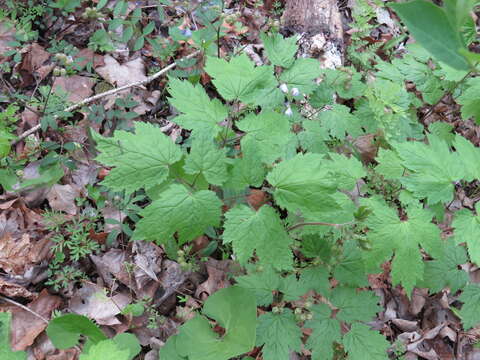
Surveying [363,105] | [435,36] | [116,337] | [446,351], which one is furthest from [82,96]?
[446,351]

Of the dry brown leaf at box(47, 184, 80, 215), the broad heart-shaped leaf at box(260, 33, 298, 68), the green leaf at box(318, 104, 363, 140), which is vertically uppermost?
the broad heart-shaped leaf at box(260, 33, 298, 68)

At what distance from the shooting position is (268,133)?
1.80 m

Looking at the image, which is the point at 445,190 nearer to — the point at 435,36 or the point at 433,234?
the point at 433,234

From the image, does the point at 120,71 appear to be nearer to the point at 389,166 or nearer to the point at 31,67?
the point at 31,67

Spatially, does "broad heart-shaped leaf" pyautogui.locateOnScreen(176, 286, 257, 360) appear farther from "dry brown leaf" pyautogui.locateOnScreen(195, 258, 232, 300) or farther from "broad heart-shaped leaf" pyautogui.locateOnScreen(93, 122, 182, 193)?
"broad heart-shaped leaf" pyautogui.locateOnScreen(93, 122, 182, 193)

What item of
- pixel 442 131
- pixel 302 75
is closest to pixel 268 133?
pixel 302 75

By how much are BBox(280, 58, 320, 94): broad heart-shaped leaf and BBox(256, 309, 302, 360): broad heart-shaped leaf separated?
1283 mm

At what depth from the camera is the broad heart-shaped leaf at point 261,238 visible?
153 centimetres

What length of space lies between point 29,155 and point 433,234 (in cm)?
245

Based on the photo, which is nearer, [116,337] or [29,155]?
[116,337]

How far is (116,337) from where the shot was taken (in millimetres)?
1961

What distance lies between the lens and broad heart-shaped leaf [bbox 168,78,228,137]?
179 centimetres

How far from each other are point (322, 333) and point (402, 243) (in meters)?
0.59

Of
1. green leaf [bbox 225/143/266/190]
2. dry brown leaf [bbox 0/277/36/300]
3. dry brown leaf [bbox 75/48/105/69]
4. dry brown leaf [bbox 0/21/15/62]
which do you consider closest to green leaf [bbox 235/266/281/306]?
green leaf [bbox 225/143/266/190]
